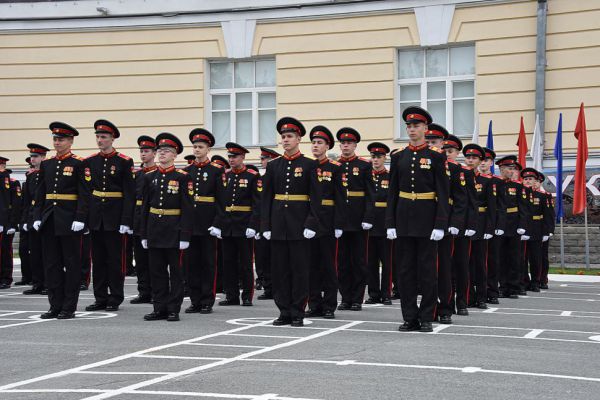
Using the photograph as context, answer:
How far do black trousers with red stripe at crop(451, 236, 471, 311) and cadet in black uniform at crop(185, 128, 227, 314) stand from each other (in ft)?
10.1

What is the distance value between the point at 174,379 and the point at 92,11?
64.9 ft

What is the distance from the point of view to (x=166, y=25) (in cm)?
2575

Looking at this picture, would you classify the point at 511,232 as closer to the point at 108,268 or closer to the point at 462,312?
the point at 462,312

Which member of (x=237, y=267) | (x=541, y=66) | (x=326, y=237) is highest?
(x=541, y=66)

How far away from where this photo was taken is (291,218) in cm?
1164

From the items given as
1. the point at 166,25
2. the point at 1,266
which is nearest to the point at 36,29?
the point at 166,25

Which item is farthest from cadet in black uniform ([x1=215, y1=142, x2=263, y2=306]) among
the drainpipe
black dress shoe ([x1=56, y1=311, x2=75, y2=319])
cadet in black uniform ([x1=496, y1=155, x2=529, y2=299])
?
the drainpipe

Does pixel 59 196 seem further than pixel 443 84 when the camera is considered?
No

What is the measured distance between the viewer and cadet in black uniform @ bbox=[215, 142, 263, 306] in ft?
46.0

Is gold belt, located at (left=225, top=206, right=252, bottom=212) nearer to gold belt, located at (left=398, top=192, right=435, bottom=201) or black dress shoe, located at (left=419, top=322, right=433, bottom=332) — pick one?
gold belt, located at (left=398, top=192, right=435, bottom=201)

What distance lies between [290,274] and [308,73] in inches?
536

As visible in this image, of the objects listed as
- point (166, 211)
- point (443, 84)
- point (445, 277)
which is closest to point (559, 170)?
point (443, 84)

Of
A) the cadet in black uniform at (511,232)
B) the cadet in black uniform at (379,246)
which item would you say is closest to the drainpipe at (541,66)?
the cadet in black uniform at (511,232)

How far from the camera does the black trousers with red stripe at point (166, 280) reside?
39.1ft
